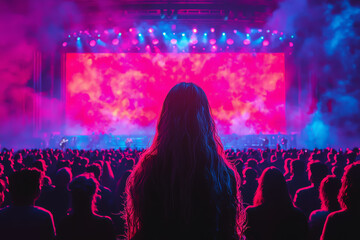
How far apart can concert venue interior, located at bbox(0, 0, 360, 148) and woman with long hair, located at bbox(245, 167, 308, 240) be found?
2054cm

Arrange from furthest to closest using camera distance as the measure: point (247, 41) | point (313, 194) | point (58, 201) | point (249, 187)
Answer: point (247, 41), point (249, 187), point (58, 201), point (313, 194)

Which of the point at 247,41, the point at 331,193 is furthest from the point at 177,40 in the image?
the point at 331,193

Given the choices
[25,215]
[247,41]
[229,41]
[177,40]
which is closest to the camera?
[25,215]

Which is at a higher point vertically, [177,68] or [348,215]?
[177,68]

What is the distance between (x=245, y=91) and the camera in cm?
Result: 2428

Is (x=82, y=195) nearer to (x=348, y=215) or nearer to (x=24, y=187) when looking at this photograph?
(x=24, y=187)

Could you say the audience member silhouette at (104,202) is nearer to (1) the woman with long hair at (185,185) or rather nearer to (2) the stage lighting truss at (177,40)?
(1) the woman with long hair at (185,185)

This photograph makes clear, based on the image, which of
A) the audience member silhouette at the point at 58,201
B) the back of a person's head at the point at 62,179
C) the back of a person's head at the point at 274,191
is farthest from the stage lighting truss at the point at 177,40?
the back of a person's head at the point at 274,191

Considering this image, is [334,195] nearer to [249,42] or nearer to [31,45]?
[249,42]

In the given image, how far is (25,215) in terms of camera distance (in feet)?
7.91

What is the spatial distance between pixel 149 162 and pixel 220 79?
23.3m

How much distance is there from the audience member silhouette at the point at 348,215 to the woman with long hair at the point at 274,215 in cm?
30

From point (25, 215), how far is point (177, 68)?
22.6 m

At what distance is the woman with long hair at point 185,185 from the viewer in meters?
1.42
